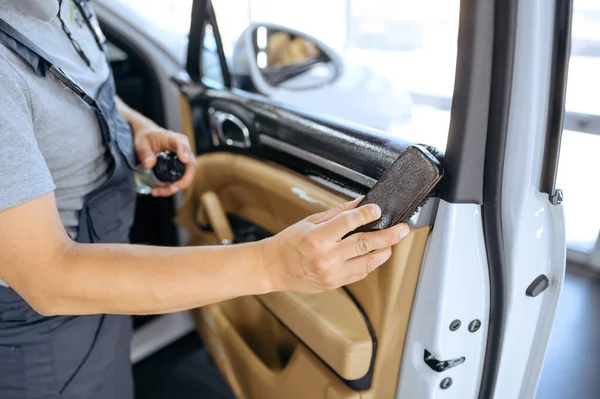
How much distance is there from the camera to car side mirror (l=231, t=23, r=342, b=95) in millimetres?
2098

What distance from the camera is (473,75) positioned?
705mm

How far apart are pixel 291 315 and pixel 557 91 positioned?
0.67 metres

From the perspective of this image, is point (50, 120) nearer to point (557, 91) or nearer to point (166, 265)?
point (166, 265)

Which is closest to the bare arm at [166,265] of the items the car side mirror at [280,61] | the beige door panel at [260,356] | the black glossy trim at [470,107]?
the black glossy trim at [470,107]

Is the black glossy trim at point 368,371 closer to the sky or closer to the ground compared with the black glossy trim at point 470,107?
closer to the ground

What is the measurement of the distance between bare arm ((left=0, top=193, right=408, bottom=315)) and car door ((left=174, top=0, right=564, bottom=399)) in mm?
127

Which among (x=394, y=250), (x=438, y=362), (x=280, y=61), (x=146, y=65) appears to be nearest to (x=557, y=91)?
(x=394, y=250)

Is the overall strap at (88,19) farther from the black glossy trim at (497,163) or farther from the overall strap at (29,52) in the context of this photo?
the black glossy trim at (497,163)

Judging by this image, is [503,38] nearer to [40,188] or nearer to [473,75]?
[473,75]

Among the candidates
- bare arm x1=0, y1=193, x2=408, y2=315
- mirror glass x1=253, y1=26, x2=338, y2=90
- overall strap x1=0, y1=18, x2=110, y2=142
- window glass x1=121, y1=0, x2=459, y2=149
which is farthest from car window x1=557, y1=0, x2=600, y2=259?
overall strap x1=0, y1=18, x2=110, y2=142

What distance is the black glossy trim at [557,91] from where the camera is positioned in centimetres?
70

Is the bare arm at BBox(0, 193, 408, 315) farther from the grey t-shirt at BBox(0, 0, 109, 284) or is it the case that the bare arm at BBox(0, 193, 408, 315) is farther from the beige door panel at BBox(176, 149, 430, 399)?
the beige door panel at BBox(176, 149, 430, 399)

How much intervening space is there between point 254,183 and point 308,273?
61 cm

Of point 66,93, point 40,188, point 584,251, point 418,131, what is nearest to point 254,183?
point 66,93
